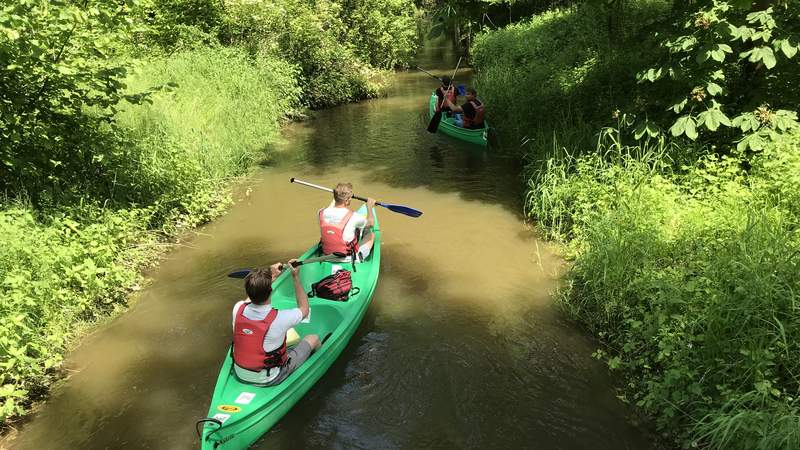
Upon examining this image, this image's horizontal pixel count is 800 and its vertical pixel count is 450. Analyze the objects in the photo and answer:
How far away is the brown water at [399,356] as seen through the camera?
4.22m

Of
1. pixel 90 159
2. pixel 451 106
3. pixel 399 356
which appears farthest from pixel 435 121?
Answer: pixel 399 356

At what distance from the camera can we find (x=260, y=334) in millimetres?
4035

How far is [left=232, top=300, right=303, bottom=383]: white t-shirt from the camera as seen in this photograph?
4.01m

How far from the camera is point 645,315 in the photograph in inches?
177

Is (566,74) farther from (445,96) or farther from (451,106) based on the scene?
(445,96)

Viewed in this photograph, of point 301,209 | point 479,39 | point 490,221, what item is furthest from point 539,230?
point 479,39

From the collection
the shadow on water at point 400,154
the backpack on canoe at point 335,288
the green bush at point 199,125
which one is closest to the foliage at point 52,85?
the green bush at point 199,125

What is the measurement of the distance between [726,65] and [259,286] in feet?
21.5

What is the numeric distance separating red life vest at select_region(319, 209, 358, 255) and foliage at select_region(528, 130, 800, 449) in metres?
2.57

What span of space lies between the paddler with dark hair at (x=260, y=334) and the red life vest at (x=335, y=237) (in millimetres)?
1682

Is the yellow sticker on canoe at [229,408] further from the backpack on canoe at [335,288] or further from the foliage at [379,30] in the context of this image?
the foliage at [379,30]

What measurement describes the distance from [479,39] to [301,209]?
14273mm

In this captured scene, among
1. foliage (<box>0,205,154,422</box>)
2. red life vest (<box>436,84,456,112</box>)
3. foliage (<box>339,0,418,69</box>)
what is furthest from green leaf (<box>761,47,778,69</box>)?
foliage (<box>339,0,418,69</box>)

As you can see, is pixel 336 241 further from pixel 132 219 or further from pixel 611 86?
pixel 611 86
